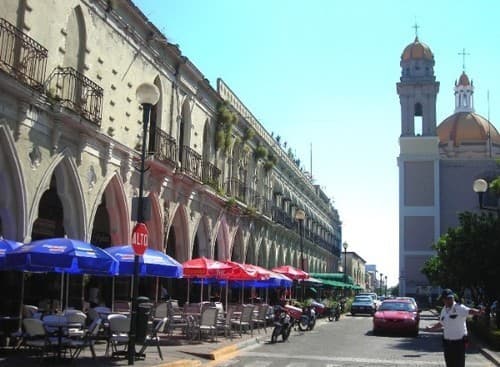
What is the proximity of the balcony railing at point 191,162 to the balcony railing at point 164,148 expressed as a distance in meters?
1.35

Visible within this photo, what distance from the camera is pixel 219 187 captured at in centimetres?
3272

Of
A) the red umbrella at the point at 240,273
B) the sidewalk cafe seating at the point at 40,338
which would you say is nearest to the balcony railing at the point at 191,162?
the red umbrella at the point at 240,273

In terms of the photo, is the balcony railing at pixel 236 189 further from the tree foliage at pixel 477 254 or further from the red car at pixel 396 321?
the tree foliage at pixel 477 254

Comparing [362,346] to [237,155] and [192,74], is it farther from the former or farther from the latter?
[237,155]

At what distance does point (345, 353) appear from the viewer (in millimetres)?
19250

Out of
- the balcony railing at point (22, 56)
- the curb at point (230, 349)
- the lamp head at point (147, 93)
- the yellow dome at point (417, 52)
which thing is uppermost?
the yellow dome at point (417, 52)

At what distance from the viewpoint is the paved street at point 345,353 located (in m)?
16.6

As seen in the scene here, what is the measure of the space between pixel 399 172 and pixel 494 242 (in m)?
61.0

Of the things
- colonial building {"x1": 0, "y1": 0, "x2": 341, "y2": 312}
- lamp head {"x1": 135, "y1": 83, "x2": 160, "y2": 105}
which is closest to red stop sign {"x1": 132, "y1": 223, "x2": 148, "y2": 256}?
lamp head {"x1": 135, "y1": 83, "x2": 160, "y2": 105}

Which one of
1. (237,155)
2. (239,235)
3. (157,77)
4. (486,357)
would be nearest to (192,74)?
(157,77)

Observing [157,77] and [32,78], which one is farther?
[157,77]

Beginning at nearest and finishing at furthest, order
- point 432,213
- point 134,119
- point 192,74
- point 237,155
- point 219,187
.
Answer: point 134,119 → point 192,74 → point 219,187 → point 237,155 → point 432,213

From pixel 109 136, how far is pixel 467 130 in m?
83.0

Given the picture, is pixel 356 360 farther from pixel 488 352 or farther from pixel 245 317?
pixel 245 317
